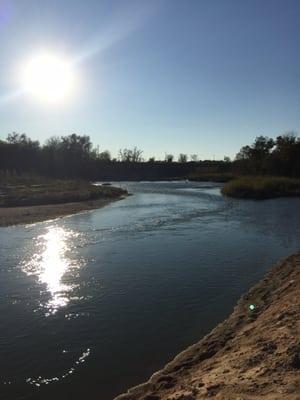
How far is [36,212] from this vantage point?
44.0m

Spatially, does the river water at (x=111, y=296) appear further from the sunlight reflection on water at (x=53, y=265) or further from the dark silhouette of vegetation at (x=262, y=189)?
the dark silhouette of vegetation at (x=262, y=189)

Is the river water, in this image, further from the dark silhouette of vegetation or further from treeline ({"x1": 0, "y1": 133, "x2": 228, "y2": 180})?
treeline ({"x1": 0, "y1": 133, "x2": 228, "y2": 180})

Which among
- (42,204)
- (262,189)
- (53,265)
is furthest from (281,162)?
(53,265)

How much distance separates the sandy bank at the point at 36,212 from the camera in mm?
38947

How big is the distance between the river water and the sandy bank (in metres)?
5.60

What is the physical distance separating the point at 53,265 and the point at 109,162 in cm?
16668

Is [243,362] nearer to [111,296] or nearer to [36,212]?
[111,296]

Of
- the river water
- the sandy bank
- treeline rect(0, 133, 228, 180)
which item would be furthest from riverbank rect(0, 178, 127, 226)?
treeline rect(0, 133, 228, 180)

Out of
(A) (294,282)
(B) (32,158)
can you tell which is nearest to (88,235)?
(A) (294,282)

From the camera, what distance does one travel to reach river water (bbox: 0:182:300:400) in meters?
10.5

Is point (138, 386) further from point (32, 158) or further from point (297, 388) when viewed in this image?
point (32, 158)

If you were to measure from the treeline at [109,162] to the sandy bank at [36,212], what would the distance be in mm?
53306

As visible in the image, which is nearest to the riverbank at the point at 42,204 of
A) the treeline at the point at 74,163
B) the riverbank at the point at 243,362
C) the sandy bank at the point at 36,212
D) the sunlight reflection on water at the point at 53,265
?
the sandy bank at the point at 36,212

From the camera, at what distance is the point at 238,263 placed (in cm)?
2102
